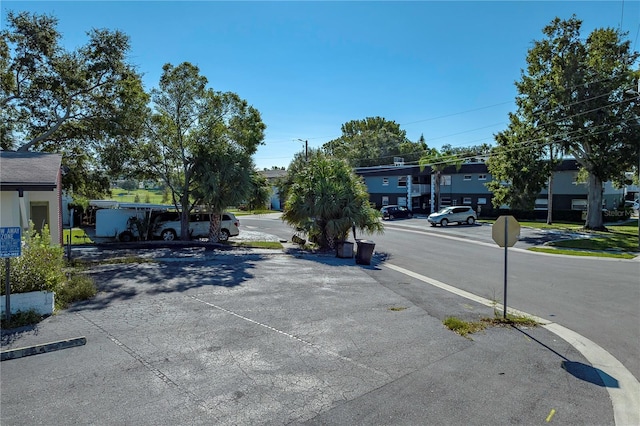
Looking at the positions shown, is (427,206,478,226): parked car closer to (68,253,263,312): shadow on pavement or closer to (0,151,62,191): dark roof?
(68,253,263,312): shadow on pavement

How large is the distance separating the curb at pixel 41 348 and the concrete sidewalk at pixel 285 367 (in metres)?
0.17

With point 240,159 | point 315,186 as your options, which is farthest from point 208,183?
point 315,186

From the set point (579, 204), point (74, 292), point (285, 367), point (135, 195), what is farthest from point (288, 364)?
point (579, 204)

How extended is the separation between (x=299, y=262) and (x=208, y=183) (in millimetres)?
7595

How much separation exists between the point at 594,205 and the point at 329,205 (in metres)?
24.8

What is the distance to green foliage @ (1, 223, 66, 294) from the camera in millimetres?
8102

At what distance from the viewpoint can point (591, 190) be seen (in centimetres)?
3244


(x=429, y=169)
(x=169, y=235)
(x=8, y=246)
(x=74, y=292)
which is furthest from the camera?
(x=429, y=169)

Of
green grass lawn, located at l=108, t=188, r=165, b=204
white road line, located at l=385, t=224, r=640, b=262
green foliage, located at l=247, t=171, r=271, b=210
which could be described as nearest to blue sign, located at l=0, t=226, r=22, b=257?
green foliage, located at l=247, t=171, r=271, b=210

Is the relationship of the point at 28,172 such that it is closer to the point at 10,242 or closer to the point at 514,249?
the point at 10,242

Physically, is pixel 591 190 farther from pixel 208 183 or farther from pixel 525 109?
pixel 208 183

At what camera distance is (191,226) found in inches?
945

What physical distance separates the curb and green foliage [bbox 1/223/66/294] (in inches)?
83.4

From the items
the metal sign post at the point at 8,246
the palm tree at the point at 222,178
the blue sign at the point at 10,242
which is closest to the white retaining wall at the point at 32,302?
the metal sign post at the point at 8,246
